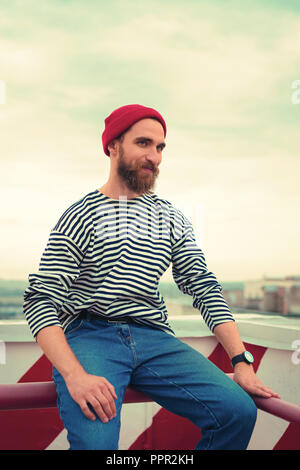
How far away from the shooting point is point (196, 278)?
1.39 m

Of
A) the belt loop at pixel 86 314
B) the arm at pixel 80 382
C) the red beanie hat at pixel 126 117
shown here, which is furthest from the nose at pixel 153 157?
the arm at pixel 80 382

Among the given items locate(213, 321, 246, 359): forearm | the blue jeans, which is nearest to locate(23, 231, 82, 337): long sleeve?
the blue jeans

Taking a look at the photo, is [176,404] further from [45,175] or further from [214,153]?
[214,153]

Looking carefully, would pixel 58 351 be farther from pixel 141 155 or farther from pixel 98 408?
pixel 141 155

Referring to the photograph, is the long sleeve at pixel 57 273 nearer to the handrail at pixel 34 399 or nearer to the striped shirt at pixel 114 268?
the striped shirt at pixel 114 268

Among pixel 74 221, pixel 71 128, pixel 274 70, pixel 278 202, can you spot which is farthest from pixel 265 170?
pixel 74 221

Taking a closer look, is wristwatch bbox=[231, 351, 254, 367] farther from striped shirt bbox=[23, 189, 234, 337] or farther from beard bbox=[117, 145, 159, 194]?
beard bbox=[117, 145, 159, 194]

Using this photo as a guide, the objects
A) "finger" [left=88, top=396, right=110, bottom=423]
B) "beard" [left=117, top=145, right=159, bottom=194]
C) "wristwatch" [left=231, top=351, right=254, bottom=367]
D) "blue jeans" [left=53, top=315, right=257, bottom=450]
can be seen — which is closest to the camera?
"finger" [left=88, top=396, right=110, bottom=423]

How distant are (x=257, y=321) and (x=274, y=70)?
1.28 meters

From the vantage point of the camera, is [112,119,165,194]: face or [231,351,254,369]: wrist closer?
[231,351,254,369]: wrist

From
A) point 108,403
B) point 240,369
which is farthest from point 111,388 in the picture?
point 240,369

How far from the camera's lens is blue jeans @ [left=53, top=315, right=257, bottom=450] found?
3.54 ft

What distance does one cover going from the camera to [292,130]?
2.40 metres

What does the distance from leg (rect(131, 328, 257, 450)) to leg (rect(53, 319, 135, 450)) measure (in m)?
0.07
